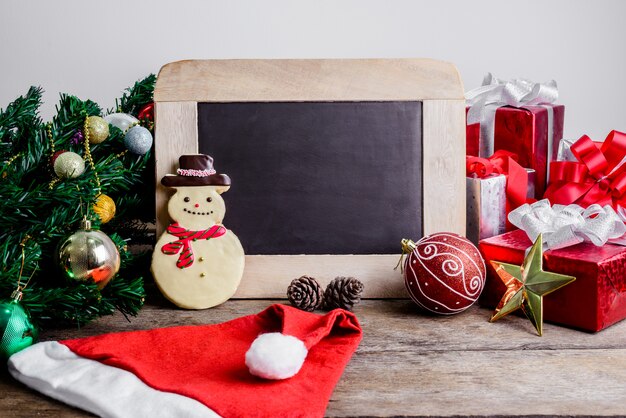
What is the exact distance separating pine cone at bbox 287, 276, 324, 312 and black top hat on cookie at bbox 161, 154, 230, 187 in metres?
0.21

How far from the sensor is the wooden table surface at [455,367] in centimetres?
75

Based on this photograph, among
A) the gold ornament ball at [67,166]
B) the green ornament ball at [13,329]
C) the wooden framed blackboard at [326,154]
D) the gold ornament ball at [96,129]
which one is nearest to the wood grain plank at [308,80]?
the wooden framed blackboard at [326,154]

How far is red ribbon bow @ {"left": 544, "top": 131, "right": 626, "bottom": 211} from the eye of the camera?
1187 mm

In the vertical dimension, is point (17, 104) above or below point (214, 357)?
above

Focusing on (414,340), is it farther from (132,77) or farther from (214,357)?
(132,77)

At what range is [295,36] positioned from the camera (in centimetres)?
147

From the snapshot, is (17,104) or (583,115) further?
(583,115)

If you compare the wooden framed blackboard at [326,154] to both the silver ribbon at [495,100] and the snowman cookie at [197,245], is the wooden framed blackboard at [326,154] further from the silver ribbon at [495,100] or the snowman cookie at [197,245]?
the silver ribbon at [495,100]

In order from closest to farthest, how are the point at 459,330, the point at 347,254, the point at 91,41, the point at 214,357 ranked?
the point at 214,357 < the point at 459,330 < the point at 347,254 < the point at 91,41

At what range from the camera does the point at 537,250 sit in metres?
1.01

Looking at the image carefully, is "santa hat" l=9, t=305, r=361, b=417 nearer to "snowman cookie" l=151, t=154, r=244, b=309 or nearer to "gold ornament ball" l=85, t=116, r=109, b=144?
"snowman cookie" l=151, t=154, r=244, b=309

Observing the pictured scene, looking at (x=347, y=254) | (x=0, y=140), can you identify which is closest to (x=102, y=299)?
(x=0, y=140)

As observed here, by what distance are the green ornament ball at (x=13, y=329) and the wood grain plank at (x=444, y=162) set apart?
2.16 feet

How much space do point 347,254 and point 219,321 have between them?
264mm
